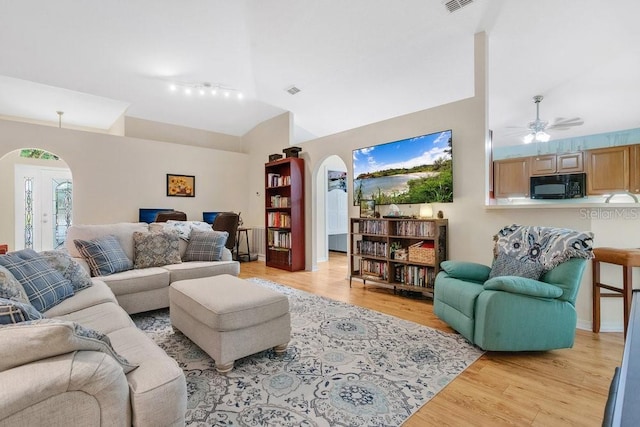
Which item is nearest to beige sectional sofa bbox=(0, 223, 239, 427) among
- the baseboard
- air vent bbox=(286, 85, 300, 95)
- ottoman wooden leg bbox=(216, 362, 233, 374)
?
ottoman wooden leg bbox=(216, 362, 233, 374)

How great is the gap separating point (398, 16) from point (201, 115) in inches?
179

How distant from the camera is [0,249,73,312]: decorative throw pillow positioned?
1761mm

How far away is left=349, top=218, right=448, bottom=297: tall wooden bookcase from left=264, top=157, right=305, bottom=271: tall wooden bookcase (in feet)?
4.15

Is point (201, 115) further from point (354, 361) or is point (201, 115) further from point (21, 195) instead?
point (354, 361)

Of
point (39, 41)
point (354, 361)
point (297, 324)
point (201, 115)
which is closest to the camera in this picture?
point (354, 361)

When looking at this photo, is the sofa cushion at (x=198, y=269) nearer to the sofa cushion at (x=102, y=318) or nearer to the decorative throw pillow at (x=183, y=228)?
the decorative throw pillow at (x=183, y=228)

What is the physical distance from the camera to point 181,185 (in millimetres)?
6133

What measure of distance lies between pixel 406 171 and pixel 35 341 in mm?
3676

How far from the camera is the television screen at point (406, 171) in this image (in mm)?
3500

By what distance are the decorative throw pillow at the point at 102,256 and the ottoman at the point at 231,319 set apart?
41.4 inches

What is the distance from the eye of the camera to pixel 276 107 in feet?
18.9

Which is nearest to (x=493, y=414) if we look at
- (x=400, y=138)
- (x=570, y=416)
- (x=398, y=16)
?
(x=570, y=416)

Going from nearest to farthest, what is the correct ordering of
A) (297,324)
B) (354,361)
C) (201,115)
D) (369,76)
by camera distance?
(354,361) → (297,324) → (369,76) → (201,115)

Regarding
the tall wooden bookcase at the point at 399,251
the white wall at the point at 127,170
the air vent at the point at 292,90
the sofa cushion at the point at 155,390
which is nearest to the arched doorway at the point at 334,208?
the air vent at the point at 292,90
